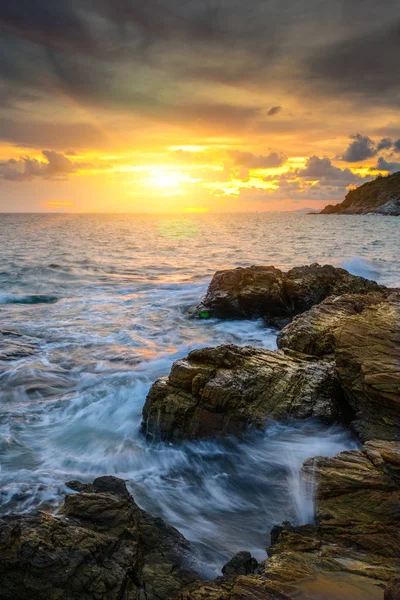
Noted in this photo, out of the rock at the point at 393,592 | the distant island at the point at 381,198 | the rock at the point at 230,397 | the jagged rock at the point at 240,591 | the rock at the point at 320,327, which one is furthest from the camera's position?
the distant island at the point at 381,198

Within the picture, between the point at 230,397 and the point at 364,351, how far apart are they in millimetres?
2554

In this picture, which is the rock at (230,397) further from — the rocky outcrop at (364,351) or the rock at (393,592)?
the rock at (393,592)

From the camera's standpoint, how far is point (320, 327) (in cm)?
967

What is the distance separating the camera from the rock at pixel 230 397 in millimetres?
7273

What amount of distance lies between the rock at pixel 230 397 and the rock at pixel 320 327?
1.19 metres

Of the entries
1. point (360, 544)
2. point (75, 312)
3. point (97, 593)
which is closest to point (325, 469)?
point (360, 544)

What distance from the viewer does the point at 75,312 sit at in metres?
17.9

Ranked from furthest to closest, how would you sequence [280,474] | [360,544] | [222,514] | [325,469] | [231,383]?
[231,383], [280,474], [222,514], [325,469], [360,544]

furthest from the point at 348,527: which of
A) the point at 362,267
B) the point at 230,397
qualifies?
the point at 362,267

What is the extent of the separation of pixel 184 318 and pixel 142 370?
18.9ft

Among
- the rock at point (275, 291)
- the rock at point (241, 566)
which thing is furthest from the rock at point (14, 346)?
the rock at point (241, 566)

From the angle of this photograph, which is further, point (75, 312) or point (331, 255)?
point (331, 255)

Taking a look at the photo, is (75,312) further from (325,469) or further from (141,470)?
(325,469)

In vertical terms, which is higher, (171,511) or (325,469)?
(325,469)
